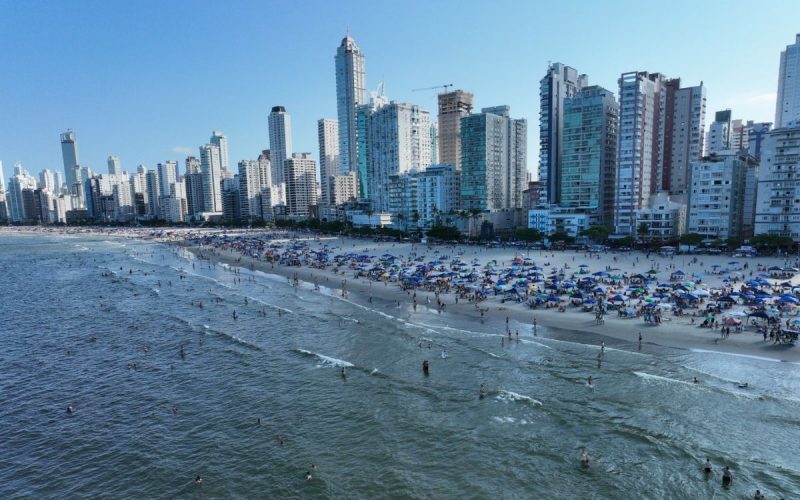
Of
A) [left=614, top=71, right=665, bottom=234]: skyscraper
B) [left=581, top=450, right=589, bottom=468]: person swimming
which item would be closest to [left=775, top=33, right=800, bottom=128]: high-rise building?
[left=614, top=71, right=665, bottom=234]: skyscraper

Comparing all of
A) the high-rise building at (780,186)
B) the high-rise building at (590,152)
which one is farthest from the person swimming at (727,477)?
the high-rise building at (590,152)

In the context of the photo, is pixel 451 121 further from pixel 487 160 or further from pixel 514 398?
pixel 514 398

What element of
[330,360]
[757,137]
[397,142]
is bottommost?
[330,360]

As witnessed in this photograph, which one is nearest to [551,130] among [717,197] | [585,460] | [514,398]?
[717,197]

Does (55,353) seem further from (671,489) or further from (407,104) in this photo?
(407,104)

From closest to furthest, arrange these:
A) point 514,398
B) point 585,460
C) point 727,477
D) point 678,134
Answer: point 727,477
point 585,460
point 514,398
point 678,134

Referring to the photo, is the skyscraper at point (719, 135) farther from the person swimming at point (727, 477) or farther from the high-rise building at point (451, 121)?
the person swimming at point (727, 477)
